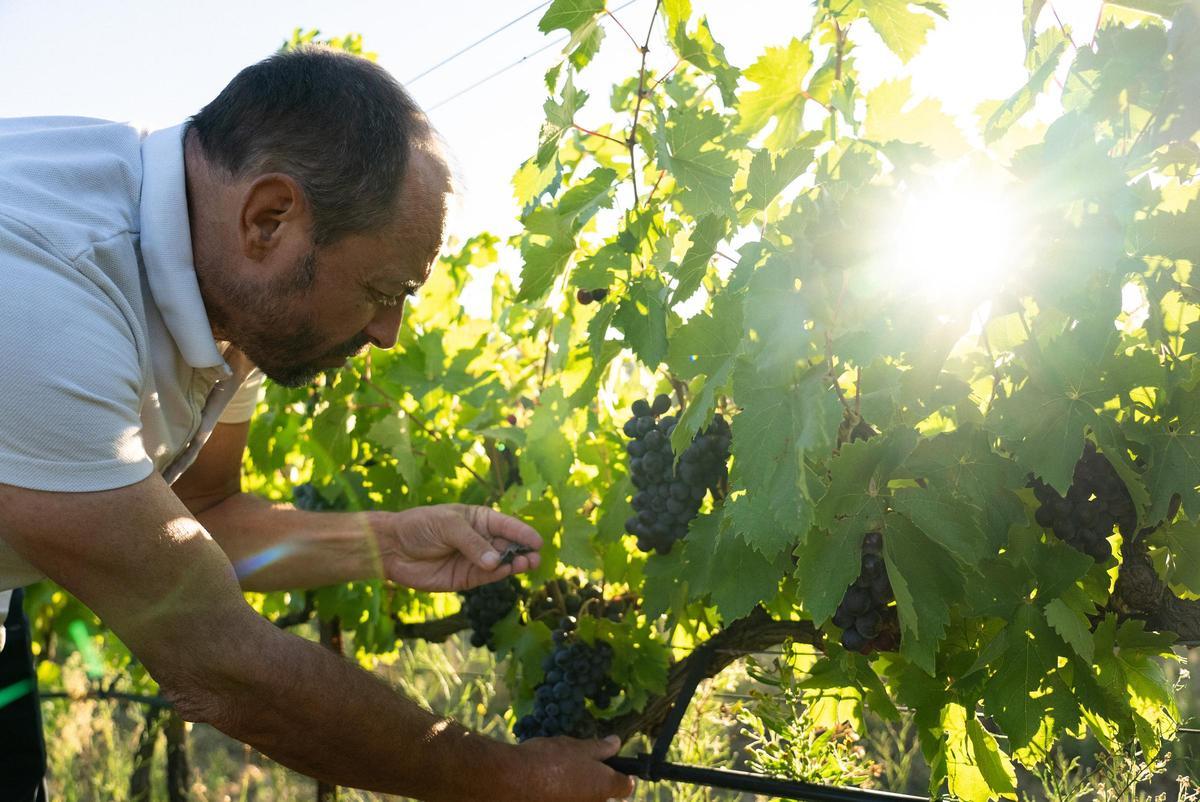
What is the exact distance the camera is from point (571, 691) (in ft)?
7.75

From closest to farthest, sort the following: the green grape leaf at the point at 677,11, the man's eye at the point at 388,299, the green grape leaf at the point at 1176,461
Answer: the green grape leaf at the point at 1176,461, the green grape leaf at the point at 677,11, the man's eye at the point at 388,299

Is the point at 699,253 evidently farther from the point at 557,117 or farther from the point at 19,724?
the point at 19,724

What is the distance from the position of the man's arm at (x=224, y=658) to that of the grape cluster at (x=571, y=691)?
1.53 ft

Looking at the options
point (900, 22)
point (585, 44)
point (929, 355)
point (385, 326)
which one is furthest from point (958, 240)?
point (385, 326)

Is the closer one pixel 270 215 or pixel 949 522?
pixel 949 522

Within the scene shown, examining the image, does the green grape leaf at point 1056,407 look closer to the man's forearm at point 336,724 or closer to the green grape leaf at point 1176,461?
the green grape leaf at point 1176,461

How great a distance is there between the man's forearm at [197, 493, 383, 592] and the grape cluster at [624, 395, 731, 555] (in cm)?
82

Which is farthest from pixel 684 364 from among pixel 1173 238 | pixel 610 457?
pixel 610 457

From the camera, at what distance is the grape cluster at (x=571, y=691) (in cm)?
237

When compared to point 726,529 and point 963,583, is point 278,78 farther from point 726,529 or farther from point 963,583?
point 963,583

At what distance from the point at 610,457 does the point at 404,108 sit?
3.15 feet

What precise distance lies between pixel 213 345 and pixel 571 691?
1041mm

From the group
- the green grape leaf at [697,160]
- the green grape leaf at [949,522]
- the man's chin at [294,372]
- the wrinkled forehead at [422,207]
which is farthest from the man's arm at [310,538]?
the green grape leaf at [949,522]

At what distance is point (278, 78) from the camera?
2.00 meters
